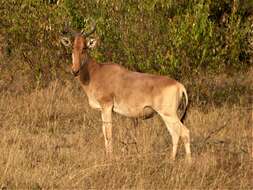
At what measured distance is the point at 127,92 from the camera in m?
9.62

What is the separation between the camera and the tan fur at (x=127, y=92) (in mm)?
9234

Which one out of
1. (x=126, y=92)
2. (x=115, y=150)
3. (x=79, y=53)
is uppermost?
(x=79, y=53)

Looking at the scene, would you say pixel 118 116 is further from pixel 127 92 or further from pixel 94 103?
pixel 127 92

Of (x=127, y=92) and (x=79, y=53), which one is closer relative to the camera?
(x=127, y=92)

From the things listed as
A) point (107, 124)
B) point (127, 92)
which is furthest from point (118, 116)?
point (127, 92)

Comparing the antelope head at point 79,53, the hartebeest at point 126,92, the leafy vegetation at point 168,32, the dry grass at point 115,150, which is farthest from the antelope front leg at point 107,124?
the leafy vegetation at point 168,32

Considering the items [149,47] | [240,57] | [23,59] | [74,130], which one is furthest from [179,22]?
[23,59]

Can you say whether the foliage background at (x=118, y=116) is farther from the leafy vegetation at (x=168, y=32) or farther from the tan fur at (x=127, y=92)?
the tan fur at (x=127, y=92)

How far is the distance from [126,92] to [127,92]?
0.02 m

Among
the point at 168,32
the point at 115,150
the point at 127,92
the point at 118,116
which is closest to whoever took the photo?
the point at 115,150

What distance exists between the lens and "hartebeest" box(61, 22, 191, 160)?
9.23 meters

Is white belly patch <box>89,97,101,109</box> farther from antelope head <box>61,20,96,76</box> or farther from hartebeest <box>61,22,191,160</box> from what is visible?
antelope head <box>61,20,96,76</box>

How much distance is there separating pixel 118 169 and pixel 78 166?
0.62 metres

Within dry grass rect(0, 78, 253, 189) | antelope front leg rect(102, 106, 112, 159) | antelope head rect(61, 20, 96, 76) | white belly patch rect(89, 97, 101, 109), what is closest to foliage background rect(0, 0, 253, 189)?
dry grass rect(0, 78, 253, 189)
